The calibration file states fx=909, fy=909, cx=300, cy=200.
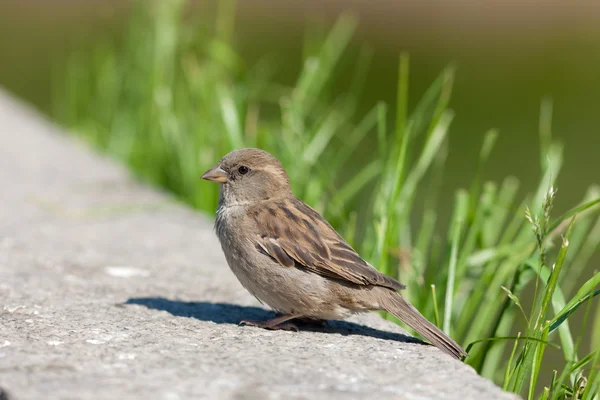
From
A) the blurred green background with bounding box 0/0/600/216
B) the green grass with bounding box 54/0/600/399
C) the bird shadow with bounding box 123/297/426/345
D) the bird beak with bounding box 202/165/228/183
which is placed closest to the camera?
the green grass with bounding box 54/0/600/399

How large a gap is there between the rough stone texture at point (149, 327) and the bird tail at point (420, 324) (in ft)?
0.22

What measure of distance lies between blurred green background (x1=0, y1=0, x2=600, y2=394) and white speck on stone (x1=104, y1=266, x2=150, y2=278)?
7.43ft

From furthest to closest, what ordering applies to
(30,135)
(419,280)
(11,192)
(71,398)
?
(30,135) → (11,192) → (419,280) → (71,398)

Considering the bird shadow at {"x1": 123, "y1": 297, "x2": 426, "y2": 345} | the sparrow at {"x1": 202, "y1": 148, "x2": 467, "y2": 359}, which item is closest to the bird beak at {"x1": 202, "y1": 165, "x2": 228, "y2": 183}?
the sparrow at {"x1": 202, "y1": 148, "x2": 467, "y2": 359}

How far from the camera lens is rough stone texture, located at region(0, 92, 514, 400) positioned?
2455 millimetres

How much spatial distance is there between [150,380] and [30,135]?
189 inches

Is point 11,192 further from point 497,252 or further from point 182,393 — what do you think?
point 182,393

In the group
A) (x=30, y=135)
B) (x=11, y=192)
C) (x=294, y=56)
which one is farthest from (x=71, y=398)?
(x=294, y=56)

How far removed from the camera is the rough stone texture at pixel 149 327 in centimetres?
246

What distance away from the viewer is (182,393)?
2350 millimetres

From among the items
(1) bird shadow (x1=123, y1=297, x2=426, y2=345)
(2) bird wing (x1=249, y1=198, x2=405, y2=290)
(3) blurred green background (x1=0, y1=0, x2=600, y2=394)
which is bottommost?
(1) bird shadow (x1=123, y1=297, x2=426, y2=345)

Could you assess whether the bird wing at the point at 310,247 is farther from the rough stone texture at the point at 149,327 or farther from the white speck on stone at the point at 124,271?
the white speck on stone at the point at 124,271

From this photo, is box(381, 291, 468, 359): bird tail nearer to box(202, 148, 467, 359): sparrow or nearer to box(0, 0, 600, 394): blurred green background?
box(202, 148, 467, 359): sparrow

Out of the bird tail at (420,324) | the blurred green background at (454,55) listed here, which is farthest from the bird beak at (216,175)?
the blurred green background at (454,55)
